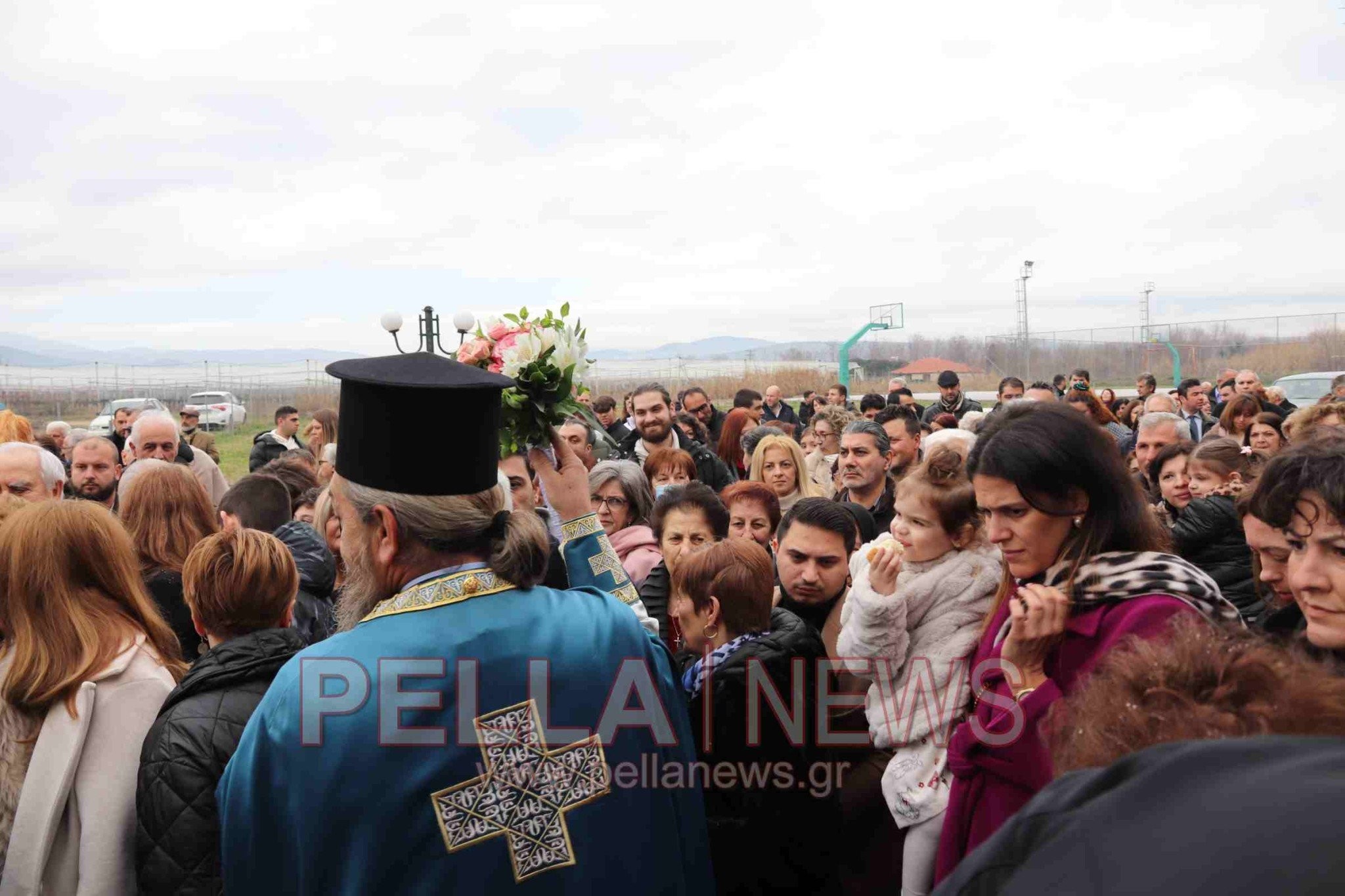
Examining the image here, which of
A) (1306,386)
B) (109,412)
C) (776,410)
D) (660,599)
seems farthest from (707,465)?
(109,412)

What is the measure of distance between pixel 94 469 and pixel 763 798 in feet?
16.9

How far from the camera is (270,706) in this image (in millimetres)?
2137

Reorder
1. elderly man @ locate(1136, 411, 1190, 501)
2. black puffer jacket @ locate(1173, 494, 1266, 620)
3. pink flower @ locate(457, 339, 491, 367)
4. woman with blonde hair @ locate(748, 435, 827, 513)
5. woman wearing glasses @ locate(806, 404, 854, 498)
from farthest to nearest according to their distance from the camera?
woman wearing glasses @ locate(806, 404, 854, 498), elderly man @ locate(1136, 411, 1190, 501), woman with blonde hair @ locate(748, 435, 827, 513), black puffer jacket @ locate(1173, 494, 1266, 620), pink flower @ locate(457, 339, 491, 367)

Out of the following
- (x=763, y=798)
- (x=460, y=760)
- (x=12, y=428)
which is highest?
(x=12, y=428)

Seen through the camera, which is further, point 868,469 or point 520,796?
point 868,469

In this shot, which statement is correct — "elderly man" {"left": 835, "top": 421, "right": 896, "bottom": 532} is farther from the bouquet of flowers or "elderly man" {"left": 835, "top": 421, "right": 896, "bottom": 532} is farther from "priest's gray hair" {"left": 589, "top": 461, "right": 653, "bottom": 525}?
the bouquet of flowers

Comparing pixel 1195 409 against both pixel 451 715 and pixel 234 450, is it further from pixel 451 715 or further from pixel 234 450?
pixel 234 450

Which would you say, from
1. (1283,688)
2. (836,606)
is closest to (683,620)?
(836,606)

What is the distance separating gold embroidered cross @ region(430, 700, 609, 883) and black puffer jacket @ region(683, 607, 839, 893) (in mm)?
995

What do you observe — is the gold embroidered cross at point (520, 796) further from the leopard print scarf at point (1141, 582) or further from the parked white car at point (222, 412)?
the parked white car at point (222, 412)

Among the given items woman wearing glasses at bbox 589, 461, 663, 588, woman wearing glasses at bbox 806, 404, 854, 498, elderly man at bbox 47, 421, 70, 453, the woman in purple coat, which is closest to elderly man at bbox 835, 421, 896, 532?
woman wearing glasses at bbox 589, 461, 663, 588

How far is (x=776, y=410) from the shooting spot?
47.9 feet

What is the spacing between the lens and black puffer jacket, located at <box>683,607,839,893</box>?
318 cm

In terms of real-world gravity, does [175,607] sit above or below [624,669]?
below
